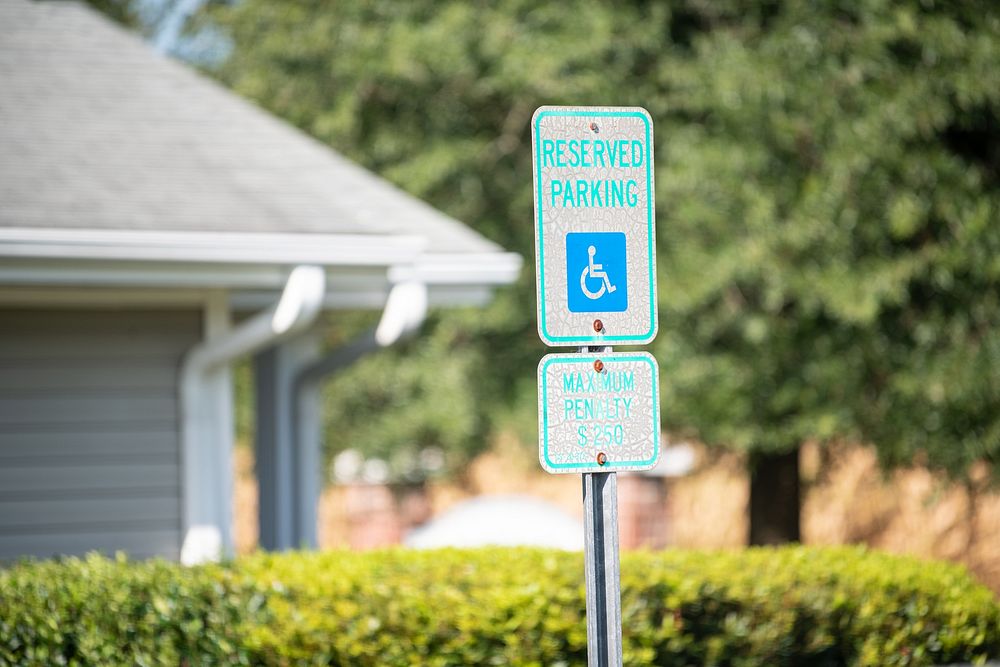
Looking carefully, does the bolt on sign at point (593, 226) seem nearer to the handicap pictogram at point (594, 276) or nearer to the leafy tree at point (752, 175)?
the handicap pictogram at point (594, 276)

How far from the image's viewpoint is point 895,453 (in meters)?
11.0

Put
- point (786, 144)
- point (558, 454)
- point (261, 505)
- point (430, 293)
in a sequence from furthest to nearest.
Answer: point (786, 144)
point (261, 505)
point (430, 293)
point (558, 454)

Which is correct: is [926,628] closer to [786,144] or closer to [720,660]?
[720,660]

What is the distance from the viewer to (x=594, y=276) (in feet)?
12.2

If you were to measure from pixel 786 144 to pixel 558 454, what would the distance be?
7.13m

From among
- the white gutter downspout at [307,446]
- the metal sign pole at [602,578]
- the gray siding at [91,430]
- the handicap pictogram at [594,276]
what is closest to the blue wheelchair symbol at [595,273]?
the handicap pictogram at [594,276]

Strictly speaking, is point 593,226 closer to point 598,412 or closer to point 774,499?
point 598,412

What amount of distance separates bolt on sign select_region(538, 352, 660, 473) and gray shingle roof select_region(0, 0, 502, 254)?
4.04 meters

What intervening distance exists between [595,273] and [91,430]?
493 cm

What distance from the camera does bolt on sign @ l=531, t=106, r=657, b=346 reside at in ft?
12.1

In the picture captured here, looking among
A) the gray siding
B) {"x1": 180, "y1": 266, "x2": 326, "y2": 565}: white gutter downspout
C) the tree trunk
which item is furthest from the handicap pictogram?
the tree trunk

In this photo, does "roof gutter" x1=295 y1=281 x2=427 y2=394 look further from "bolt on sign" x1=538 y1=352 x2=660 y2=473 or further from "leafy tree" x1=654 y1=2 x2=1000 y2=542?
"bolt on sign" x1=538 y1=352 x2=660 y2=473

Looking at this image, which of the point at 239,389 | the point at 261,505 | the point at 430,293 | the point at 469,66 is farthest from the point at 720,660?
the point at 239,389

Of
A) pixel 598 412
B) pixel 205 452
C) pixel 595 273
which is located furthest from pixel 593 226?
pixel 205 452
